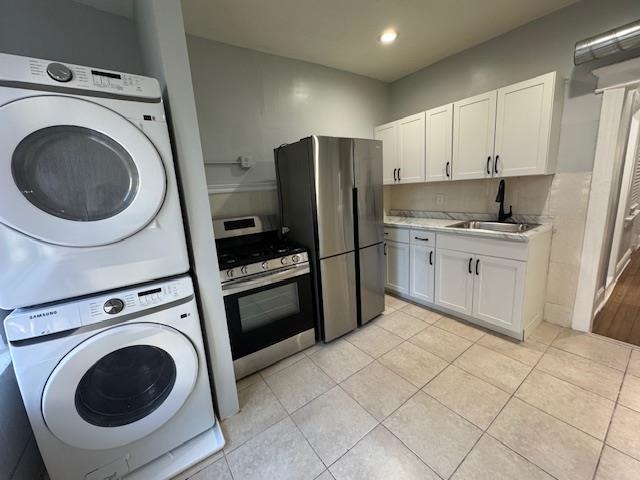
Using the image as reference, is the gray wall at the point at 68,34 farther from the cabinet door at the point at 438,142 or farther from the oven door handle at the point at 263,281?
the cabinet door at the point at 438,142

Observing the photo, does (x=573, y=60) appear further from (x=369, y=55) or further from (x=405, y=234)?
(x=405, y=234)

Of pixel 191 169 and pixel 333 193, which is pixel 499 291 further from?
pixel 191 169

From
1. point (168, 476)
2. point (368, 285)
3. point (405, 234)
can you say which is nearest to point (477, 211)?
point (405, 234)

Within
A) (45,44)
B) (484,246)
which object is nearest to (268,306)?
(484,246)

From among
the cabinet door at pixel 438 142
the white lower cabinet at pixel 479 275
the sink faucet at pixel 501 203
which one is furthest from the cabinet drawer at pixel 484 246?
the cabinet door at pixel 438 142

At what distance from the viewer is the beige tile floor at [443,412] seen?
1.25 meters

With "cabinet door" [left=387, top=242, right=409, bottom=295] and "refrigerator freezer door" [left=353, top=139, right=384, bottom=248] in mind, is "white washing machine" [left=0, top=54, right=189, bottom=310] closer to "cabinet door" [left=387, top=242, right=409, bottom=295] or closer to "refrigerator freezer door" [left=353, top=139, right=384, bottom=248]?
"refrigerator freezer door" [left=353, top=139, right=384, bottom=248]

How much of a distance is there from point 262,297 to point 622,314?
322 cm

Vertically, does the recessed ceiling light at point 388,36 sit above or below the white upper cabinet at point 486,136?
above

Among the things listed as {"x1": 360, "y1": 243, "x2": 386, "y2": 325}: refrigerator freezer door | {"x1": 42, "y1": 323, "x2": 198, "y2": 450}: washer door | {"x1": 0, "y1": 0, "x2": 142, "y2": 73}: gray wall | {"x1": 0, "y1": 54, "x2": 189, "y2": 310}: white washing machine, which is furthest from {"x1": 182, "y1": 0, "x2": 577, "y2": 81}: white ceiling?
{"x1": 42, "y1": 323, "x2": 198, "y2": 450}: washer door

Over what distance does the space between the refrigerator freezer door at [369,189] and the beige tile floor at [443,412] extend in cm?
95

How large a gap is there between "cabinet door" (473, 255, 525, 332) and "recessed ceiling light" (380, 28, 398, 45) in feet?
6.53

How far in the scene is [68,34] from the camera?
64.4 inches

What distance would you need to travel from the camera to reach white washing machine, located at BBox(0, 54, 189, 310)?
942 mm
